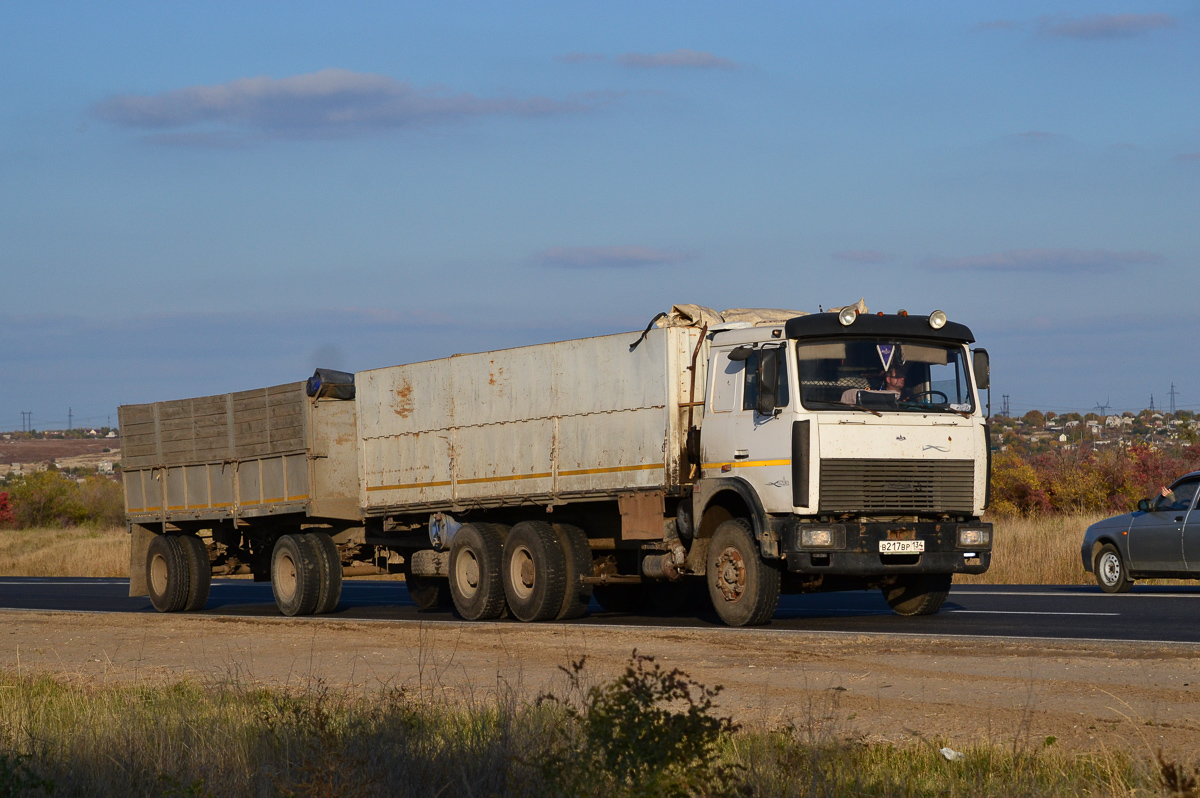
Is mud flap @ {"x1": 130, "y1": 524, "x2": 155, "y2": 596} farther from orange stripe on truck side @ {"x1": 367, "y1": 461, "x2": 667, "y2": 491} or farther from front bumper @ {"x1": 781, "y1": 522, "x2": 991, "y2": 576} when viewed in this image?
front bumper @ {"x1": 781, "y1": 522, "x2": 991, "y2": 576}

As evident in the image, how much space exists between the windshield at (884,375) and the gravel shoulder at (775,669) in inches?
95.0

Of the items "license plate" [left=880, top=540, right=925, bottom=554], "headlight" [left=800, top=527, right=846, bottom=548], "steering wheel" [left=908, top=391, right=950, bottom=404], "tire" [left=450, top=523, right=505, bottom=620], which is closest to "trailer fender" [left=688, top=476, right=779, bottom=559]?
"headlight" [left=800, top=527, right=846, bottom=548]

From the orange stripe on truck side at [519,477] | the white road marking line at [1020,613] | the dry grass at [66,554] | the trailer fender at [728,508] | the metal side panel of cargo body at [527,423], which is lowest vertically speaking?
the dry grass at [66,554]

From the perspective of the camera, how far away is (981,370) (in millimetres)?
15719

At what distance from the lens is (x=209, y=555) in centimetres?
2303

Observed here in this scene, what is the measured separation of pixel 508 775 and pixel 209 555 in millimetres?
17440

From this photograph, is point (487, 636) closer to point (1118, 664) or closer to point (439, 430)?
point (439, 430)

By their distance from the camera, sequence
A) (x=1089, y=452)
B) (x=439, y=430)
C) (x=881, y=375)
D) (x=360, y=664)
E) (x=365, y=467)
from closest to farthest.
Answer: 1. (x=360, y=664)
2. (x=881, y=375)
3. (x=439, y=430)
4. (x=365, y=467)
5. (x=1089, y=452)

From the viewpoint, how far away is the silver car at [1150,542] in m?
19.0

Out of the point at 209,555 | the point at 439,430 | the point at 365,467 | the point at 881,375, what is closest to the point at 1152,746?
the point at 881,375

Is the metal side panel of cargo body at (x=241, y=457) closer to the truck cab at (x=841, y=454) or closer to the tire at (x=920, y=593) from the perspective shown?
the truck cab at (x=841, y=454)

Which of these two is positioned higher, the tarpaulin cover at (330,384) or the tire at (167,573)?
the tarpaulin cover at (330,384)

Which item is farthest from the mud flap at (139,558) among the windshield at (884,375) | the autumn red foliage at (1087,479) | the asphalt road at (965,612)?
the autumn red foliage at (1087,479)

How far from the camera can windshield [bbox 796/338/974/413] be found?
49.1 feet
